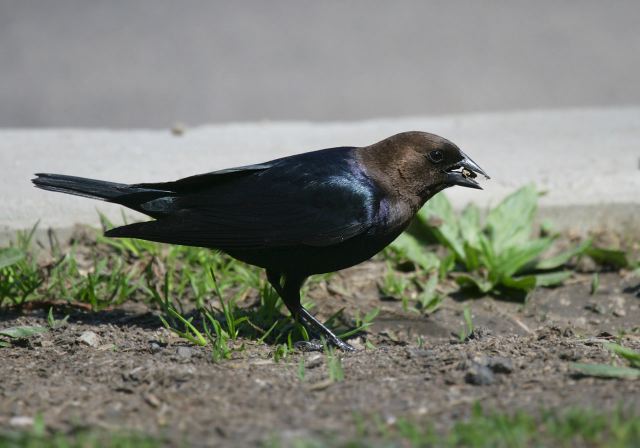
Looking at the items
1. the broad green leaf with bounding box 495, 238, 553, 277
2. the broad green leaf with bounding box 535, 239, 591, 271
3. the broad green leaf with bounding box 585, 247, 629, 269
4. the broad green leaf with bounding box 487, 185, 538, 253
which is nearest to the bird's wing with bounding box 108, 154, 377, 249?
the broad green leaf with bounding box 495, 238, 553, 277

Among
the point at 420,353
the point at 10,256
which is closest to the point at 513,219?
the point at 420,353

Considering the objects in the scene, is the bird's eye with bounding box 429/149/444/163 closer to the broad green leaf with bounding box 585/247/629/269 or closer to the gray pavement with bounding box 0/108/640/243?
the gray pavement with bounding box 0/108/640/243

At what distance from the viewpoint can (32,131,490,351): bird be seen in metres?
4.36

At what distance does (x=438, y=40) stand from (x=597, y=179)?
490 cm

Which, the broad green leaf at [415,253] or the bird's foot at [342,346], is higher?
the broad green leaf at [415,253]

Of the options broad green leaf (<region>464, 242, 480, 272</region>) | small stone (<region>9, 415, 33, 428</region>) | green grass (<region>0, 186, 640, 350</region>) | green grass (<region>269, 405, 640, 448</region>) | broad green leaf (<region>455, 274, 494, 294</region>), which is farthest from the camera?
broad green leaf (<region>464, 242, 480, 272</region>)

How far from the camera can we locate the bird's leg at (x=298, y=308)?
14.8 feet

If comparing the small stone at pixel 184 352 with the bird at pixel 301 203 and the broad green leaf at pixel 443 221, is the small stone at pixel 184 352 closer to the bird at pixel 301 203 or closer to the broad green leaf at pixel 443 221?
the bird at pixel 301 203

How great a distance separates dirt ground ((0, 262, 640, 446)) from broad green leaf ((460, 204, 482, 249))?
851 millimetres

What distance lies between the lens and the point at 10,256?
465cm

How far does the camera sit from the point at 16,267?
4953 mm

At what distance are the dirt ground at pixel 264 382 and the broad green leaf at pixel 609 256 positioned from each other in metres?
0.82

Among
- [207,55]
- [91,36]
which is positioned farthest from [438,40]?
[91,36]

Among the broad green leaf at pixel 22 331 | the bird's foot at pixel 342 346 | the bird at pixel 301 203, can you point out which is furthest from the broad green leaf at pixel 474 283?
the broad green leaf at pixel 22 331
